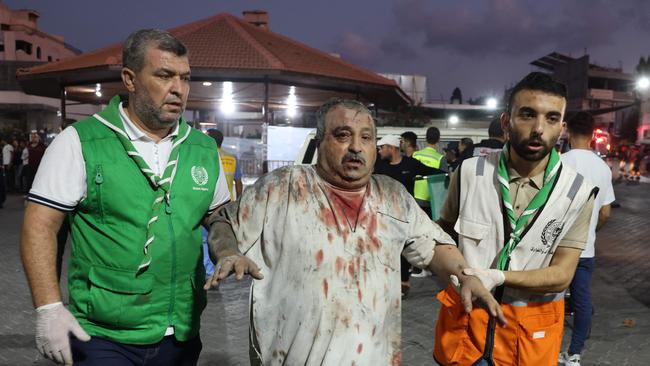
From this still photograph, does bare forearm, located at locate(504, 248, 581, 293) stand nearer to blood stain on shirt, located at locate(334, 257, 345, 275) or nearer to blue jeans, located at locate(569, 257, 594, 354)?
blood stain on shirt, located at locate(334, 257, 345, 275)

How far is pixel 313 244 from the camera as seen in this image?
82.7 inches

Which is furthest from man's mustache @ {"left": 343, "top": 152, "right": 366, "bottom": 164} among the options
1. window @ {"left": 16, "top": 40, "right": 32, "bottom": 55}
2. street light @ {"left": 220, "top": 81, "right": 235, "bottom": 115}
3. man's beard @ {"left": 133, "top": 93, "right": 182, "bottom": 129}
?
window @ {"left": 16, "top": 40, "right": 32, "bottom": 55}

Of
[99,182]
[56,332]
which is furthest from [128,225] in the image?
[56,332]

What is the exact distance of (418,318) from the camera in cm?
603

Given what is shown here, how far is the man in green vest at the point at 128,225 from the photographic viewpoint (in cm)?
218

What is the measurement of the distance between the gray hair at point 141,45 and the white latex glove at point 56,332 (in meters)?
1.07

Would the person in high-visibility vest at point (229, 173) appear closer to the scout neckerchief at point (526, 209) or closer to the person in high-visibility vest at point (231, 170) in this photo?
the person in high-visibility vest at point (231, 170)

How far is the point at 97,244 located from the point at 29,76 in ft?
47.3

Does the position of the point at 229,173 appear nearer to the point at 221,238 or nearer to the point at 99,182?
the point at 99,182

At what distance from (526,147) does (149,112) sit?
1.83m

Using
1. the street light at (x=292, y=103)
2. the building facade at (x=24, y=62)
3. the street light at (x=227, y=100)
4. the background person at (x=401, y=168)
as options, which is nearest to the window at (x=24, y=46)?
the building facade at (x=24, y=62)

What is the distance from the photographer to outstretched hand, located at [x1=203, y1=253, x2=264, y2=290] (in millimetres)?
1763

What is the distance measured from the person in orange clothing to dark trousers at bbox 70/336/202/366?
4.40 feet

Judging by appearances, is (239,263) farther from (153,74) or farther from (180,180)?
(153,74)
